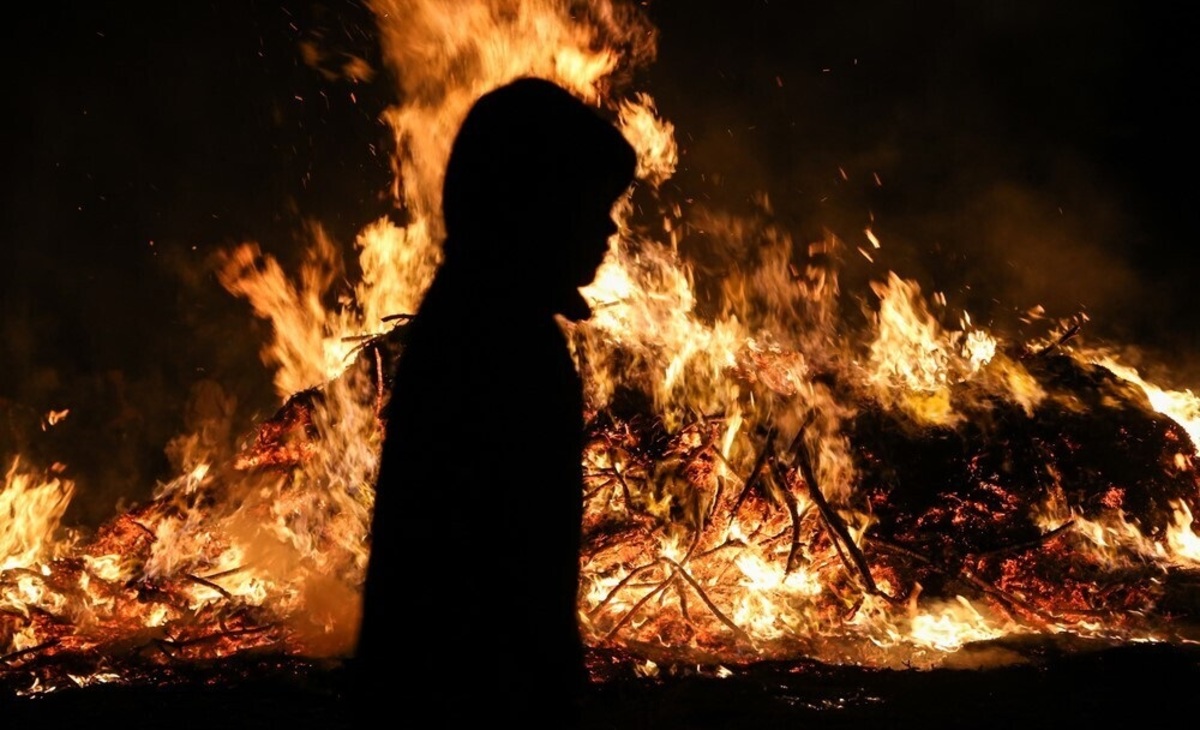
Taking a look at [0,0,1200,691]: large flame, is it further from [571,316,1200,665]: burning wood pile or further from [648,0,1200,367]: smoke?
[648,0,1200,367]: smoke

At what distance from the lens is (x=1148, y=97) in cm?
508

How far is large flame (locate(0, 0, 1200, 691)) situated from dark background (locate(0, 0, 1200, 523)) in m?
0.32

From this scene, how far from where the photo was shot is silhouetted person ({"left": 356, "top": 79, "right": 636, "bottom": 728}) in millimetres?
2479

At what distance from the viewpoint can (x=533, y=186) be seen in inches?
139

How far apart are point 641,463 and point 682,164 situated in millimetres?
2585

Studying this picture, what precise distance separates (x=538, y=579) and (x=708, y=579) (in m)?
1.23

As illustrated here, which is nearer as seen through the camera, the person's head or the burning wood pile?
the burning wood pile

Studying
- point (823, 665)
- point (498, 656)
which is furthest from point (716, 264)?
point (498, 656)

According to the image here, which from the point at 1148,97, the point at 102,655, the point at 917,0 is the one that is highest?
the point at 917,0

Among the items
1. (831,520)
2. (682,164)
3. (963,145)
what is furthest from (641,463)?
(963,145)

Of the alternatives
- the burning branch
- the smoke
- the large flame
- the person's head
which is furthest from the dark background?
the burning branch

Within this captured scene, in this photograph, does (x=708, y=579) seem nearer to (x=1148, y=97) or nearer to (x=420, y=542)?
(x=420, y=542)

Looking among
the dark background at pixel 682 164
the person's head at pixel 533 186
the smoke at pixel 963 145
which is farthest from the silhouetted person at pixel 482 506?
the smoke at pixel 963 145

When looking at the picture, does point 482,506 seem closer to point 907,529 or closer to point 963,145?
point 907,529
